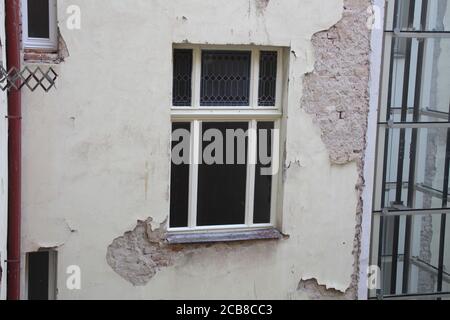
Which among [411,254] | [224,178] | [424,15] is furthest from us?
[411,254]

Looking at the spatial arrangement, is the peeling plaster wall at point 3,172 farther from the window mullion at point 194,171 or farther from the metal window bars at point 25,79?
the window mullion at point 194,171

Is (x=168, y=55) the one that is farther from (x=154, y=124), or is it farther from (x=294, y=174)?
(x=294, y=174)

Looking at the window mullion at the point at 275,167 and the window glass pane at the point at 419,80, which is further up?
the window glass pane at the point at 419,80

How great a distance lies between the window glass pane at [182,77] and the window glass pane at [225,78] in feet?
0.37

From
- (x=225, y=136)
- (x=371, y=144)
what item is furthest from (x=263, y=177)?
(x=371, y=144)

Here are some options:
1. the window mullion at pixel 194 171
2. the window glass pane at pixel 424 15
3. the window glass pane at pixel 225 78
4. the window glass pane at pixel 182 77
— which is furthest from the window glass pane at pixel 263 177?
the window glass pane at pixel 424 15

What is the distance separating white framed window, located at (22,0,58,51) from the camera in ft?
18.2

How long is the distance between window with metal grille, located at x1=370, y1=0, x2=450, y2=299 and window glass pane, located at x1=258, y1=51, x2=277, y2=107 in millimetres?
1001

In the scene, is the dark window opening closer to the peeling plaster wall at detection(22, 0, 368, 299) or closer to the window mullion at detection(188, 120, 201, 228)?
the peeling plaster wall at detection(22, 0, 368, 299)

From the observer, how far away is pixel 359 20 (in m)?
6.03

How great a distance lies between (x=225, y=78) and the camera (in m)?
6.02

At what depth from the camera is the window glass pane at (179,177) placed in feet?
19.7

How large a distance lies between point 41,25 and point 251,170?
7.10 feet

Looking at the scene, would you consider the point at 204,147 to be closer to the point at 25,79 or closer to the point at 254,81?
the point at 254,81
